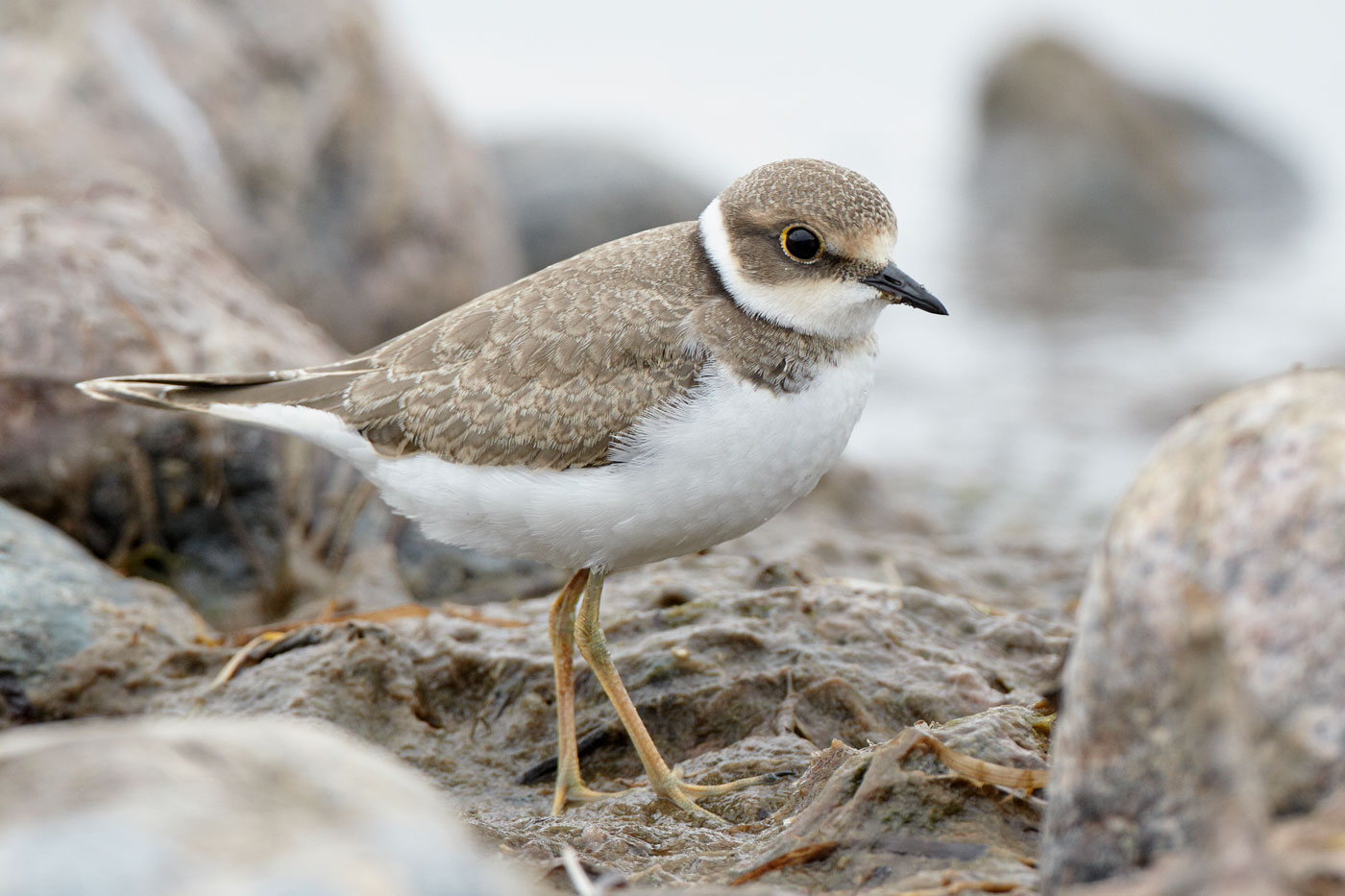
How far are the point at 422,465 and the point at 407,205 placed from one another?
5972 mm

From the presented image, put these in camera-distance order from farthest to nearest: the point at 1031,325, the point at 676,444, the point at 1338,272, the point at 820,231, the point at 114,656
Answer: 1. the point at 1338,272
2. the point at 1031,325
3. the point at 114,656
4. the point at 820,231
5. the point at 676,444

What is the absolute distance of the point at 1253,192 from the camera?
21.8 metres

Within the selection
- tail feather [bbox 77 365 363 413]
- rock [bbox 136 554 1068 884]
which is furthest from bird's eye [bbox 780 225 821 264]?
tail feather [bbox 77 365 363 413]

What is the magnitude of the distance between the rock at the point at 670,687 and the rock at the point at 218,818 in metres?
1.97

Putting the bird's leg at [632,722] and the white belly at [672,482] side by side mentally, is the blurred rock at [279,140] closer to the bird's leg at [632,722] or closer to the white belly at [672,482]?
the white belly at [672,482]

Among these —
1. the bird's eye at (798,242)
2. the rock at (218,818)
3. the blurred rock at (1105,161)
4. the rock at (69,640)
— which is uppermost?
the blurred rock at (1105,161)

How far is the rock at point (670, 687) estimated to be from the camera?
485 centimetres

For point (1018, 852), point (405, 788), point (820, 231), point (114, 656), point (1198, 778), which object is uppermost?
point (820, 231)

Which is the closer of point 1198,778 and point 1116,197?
point 1198,778

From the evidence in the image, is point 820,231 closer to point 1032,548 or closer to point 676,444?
point 676,444

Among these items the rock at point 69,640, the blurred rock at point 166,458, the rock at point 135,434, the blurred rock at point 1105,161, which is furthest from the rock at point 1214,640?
the blurred rock at point 1105,161

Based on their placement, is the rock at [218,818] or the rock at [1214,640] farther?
the rock at [1214,640]


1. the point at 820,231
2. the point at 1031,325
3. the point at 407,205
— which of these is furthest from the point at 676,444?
the point at 1031,325

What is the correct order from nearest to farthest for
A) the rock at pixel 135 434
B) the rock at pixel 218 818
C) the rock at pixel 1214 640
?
the rock at pixel 218 818, the rock at pixel 1214 640, the rock at pixel 135 434
